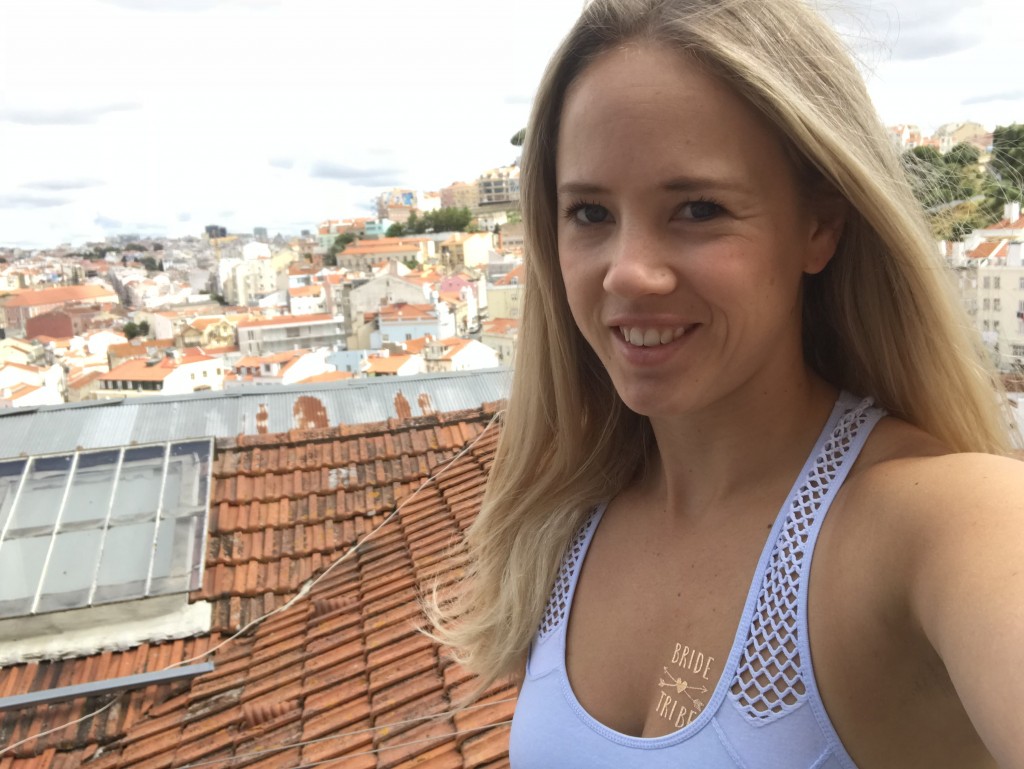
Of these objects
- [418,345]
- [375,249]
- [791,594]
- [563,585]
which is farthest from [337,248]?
[791,594]

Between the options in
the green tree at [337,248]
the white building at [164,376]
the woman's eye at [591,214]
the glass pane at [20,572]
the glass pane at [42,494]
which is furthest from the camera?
the green tree at [337,248]

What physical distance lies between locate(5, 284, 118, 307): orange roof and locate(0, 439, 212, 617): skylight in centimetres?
8738

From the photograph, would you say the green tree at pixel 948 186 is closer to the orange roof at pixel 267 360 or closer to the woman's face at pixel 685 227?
the woman's face at pixel 685 227

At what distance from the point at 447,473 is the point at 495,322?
120 ft

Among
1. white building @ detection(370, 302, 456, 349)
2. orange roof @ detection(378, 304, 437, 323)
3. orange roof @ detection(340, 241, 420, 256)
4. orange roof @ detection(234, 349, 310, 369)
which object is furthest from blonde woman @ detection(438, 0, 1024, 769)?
orange roof @ detection(340, 241, 420, 256)

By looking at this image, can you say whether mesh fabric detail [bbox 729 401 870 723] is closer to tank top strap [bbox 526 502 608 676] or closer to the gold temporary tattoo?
the gold temporary tattoo

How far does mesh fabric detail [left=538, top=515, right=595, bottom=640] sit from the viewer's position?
4.07ft


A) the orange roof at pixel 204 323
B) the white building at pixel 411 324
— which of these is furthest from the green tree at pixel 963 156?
the orange roof at pixel 204 323

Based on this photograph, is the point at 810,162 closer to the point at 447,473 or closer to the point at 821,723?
the point at 821,723

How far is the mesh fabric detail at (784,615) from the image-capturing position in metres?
0.86

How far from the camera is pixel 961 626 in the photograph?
0.71 metres

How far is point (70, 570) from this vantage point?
3.31 metres

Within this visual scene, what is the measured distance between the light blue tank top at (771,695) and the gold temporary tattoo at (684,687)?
4 centimetres

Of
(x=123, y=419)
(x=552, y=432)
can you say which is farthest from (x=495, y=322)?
(x=552, y=432)
